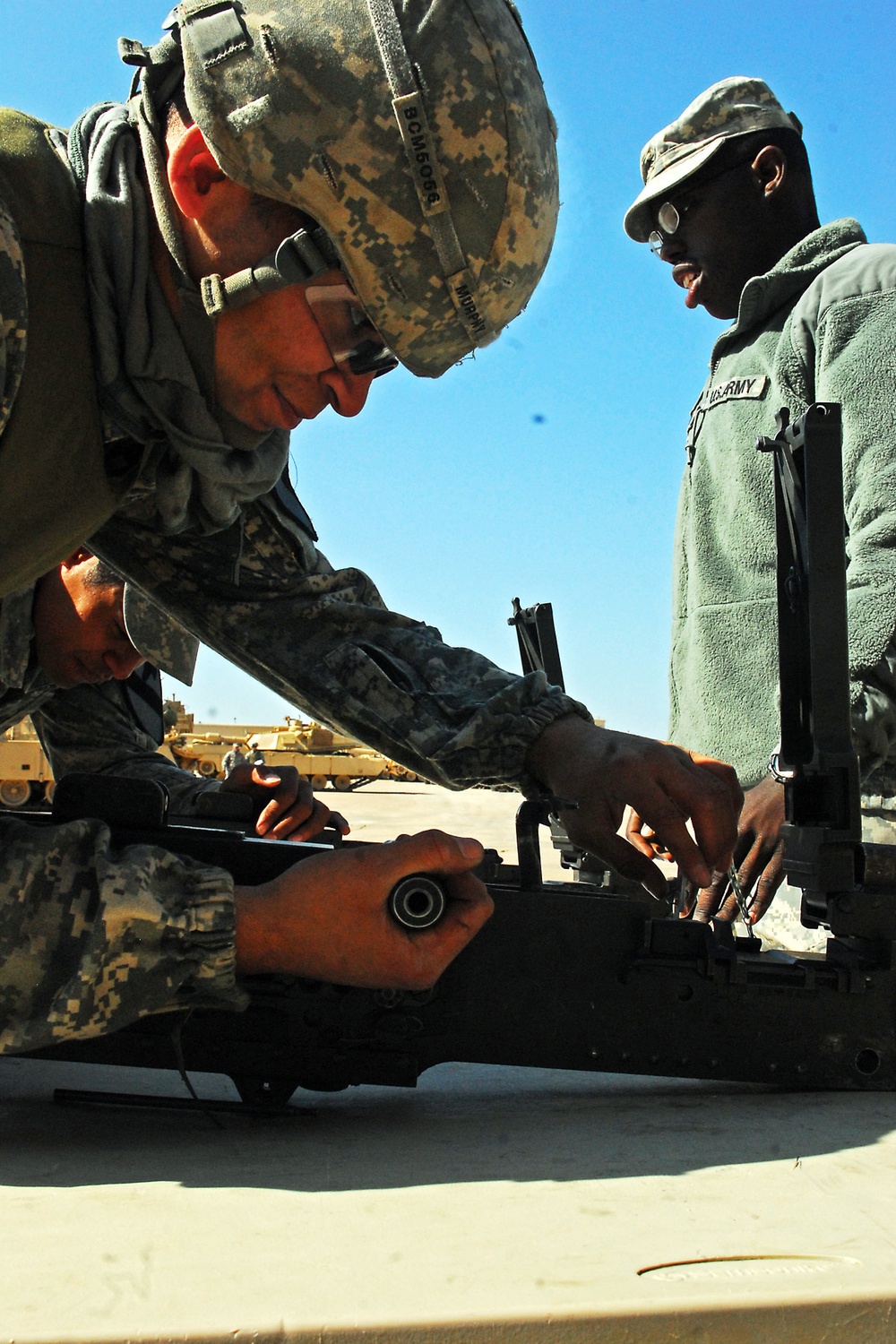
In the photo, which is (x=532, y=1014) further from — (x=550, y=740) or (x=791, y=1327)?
(x=791, y=1327)

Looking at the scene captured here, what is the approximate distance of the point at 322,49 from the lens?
1.86 metres

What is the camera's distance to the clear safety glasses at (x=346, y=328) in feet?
6.36

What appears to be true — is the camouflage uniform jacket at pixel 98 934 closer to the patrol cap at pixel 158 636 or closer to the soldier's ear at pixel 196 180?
the soldier's ear at pixel 196 180

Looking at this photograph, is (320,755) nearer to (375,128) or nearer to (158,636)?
(158,636)

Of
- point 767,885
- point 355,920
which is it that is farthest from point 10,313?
point 767,885

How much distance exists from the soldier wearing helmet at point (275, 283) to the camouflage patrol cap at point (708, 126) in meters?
1.18

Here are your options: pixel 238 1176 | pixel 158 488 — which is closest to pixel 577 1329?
pixel 238 1176

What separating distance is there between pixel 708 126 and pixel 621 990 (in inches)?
91.5

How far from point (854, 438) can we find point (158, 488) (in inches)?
60.2

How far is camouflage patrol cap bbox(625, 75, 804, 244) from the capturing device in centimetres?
309

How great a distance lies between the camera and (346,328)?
1987mm

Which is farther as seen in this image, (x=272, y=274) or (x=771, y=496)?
(x=771, y=496)

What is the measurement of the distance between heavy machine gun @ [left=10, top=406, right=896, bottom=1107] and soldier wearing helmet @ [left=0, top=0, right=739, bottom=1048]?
124 mm

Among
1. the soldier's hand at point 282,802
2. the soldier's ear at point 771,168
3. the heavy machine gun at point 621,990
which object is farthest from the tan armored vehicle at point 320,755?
the heavy machine gun at point 621,990
